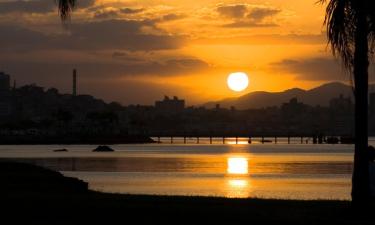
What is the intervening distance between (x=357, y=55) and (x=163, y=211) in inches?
241

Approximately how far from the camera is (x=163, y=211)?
67.0ft

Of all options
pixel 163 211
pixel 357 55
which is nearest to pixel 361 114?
pixel 357 55

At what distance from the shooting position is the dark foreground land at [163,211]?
19.0 m

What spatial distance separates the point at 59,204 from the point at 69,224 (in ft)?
10.6

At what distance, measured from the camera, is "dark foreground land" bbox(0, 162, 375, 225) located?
19031 mm

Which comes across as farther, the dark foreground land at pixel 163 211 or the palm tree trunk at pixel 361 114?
the palm tree trunk at pixel 361 114

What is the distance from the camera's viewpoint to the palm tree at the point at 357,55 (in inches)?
772

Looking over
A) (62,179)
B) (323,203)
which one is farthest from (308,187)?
(323,203)

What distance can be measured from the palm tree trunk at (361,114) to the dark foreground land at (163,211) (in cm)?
55

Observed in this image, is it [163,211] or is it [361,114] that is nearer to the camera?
[361,114]

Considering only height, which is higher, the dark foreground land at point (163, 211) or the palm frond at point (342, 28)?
the palm frond at point (342, 28)

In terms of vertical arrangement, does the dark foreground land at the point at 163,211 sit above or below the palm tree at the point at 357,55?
below

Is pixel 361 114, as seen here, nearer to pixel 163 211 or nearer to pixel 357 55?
pixel 357 55

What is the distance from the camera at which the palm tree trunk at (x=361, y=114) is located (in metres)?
19.7
